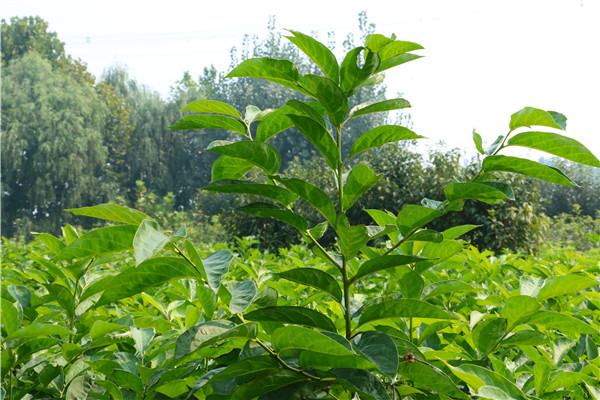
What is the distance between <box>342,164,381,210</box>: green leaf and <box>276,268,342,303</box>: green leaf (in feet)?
0.35

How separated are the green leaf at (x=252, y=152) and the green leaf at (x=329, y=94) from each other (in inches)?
3.8

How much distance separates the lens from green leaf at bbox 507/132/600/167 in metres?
0.64

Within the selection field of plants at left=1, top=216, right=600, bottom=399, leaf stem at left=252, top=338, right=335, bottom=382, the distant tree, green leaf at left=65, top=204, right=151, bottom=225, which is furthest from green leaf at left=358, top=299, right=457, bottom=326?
the distant tree

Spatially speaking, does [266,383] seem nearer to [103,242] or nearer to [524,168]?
[103,242]

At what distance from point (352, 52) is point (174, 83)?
36715 mm

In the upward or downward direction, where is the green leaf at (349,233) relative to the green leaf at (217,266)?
upward

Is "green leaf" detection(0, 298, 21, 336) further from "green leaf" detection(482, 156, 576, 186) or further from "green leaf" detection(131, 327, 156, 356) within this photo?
"green leaf" detection(482, 156, 576, 186)

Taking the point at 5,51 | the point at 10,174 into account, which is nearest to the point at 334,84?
the point at 10,174

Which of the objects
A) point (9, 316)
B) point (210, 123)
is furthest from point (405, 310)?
point (9, 316)

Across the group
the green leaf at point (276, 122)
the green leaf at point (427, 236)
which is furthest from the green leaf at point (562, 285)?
the green leaf at point (276, 122)

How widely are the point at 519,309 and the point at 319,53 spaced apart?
0.46 meters

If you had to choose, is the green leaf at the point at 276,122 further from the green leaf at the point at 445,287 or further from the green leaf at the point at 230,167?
the green leaf at the point at 445,287

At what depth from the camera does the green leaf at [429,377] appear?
1.94ft

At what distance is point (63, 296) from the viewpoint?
78 cm
